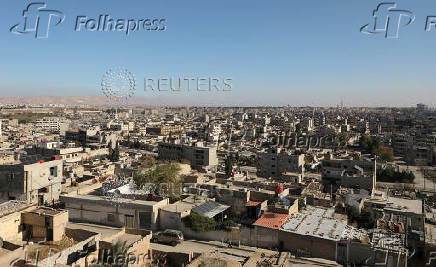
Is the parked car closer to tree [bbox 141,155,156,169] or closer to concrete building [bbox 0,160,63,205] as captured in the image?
concrete building [bbox 0,160,63,205]

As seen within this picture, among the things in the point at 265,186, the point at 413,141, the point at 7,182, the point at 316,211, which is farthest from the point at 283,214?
the point at 413,141

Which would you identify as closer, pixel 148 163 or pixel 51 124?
pixel 148 163

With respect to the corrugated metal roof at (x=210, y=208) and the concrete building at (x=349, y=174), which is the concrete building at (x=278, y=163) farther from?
the corrugated metal roof at (x=210, y=208)

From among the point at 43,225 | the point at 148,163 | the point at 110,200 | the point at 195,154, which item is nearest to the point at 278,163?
the point at 195,154

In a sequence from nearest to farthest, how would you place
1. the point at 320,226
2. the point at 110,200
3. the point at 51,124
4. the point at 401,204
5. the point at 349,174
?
the point at 320,226, the point at 110,200, the point at 401,204, the point at 349,174, the point at 51,124

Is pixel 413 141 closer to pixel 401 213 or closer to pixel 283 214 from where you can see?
pixel 401 213

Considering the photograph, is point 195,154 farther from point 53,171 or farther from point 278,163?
point 53,171
